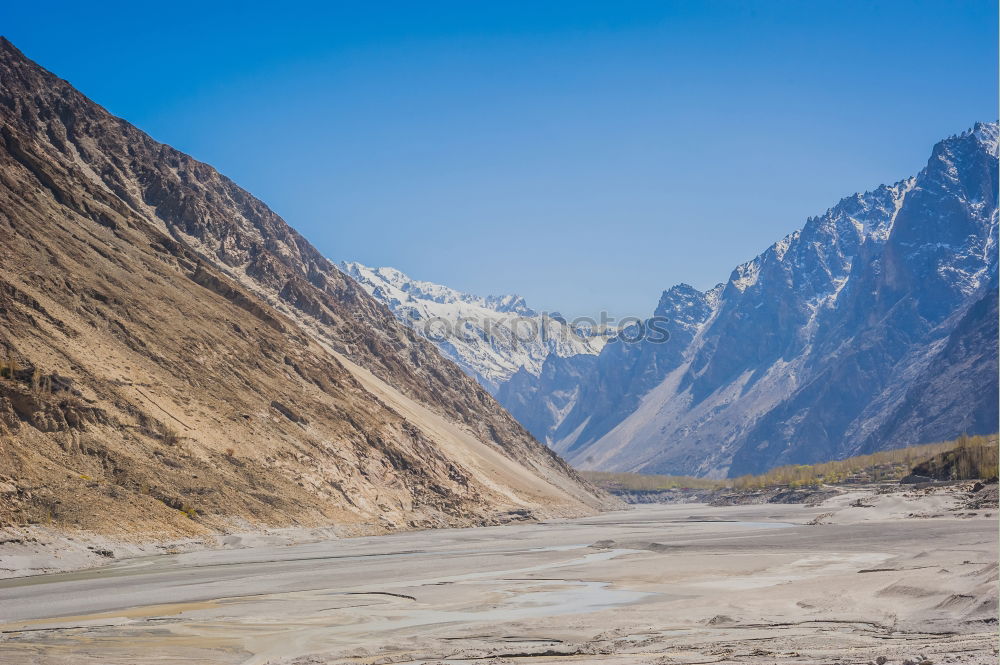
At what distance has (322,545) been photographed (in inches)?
2446

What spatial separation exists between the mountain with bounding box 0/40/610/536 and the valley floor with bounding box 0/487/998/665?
864cm

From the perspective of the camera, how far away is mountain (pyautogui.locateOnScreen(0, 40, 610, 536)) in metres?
54.2

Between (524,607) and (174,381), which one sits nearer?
(524,607)

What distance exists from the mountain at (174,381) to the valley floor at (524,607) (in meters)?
8.64

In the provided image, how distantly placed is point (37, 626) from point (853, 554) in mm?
38881

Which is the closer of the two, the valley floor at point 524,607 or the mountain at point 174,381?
the valley floor at point 524,607

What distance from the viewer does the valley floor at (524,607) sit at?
21359mm

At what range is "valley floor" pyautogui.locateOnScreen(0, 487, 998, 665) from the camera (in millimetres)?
21359

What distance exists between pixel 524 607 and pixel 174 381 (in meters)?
51.6

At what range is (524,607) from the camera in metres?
30.5

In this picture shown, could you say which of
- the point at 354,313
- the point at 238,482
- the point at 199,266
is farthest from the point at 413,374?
the point at 238,482

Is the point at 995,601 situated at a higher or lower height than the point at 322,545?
higher

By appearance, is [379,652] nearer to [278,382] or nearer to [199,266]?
[278,382]

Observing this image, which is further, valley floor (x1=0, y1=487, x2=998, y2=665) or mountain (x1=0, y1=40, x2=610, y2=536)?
mountain (x1=0, y1=40, x2=610, y2=536)
